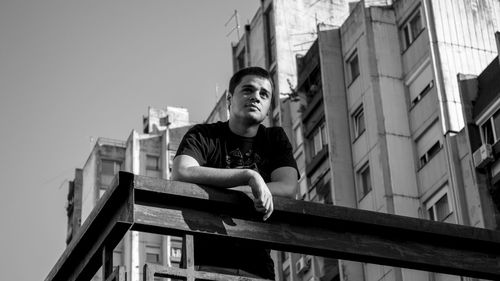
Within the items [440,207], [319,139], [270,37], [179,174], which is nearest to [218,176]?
[179,174]

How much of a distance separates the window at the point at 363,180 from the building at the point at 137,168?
23970mm

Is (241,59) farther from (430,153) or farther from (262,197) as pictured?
(262,197)

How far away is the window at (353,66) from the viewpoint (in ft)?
131

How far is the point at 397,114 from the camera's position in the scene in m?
36.8

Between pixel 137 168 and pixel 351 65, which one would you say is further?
pixel 137 168

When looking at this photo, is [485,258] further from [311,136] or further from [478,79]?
[311,136]

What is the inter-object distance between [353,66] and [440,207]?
8.22 metres

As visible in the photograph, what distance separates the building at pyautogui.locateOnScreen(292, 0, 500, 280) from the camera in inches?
1329

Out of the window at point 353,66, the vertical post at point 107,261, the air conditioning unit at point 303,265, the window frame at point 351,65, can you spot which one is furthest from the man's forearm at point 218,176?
the air conditioning unit at point 303,265

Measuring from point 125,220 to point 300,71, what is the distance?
124 feet

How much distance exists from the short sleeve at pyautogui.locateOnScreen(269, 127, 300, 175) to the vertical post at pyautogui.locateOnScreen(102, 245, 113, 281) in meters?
1.53

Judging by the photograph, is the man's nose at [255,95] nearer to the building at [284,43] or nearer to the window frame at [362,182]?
the window frame at [362,182]

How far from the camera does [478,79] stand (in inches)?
1324

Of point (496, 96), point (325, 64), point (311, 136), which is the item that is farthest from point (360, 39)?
point (496, 96)
